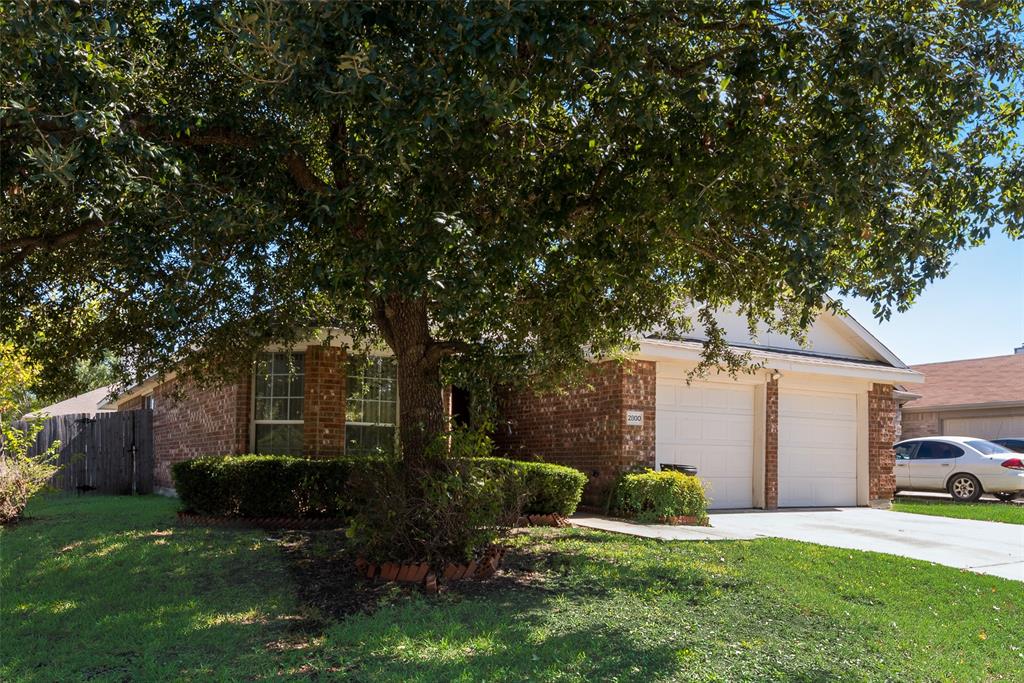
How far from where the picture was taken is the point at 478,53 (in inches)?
233

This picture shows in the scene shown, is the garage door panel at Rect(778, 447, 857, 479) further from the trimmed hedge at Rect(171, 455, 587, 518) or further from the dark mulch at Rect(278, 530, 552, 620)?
the dark mulch at Rect(278, 530, 552, 620)

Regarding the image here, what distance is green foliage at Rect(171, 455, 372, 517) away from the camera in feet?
38.9

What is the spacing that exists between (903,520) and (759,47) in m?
10.9

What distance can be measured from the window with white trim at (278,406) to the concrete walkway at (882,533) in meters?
4.84

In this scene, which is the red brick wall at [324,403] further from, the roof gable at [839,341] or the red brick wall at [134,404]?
the red brick wall at [134,404]

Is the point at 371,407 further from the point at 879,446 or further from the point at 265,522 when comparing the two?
the point at 879,446

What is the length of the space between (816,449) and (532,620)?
12005mm

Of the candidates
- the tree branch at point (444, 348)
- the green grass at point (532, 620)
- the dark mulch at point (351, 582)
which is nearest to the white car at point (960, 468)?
the green grass at point (532, 620)

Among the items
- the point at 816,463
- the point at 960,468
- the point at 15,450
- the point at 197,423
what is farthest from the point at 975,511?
the point at 15,450

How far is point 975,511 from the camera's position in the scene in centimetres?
1620

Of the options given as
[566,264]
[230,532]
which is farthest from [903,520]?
[230,532]

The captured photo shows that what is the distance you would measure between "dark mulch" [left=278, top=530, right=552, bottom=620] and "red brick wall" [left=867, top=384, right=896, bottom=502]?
35.5 feet

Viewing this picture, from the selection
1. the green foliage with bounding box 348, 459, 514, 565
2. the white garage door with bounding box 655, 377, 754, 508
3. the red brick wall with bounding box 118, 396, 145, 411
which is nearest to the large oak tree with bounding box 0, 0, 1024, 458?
the green foliage with bounding box 348, 459, 514, 565

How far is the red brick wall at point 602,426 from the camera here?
46.6 feet
